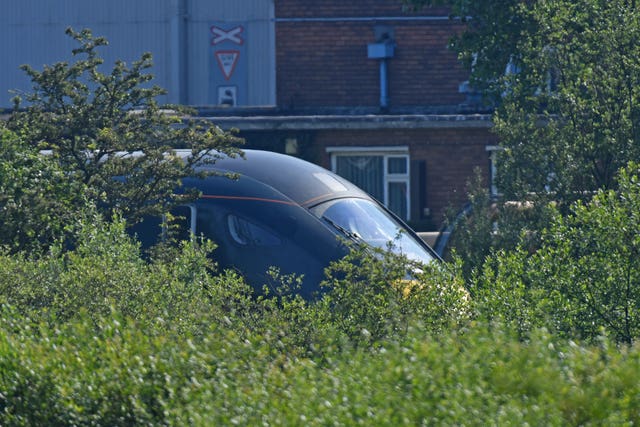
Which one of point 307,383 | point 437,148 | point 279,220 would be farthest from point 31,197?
point 437,148

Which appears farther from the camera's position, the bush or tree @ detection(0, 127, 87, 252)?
tree @ detection(0, 127, 87, 252)

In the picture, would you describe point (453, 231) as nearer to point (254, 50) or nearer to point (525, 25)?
point (525, 25)

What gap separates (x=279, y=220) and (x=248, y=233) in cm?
34

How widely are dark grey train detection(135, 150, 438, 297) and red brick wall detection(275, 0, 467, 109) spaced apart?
15.5 m

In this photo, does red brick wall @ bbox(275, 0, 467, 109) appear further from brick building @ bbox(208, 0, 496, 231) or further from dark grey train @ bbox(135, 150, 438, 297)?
dark grey train @ bbox(135, 150, 438, 297)

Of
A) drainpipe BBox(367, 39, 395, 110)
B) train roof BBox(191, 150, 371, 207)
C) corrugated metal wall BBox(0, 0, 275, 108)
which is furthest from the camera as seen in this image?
corrugated metal wall BBox(0, 0, 275, 108)

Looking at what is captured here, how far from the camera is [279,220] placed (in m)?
10.8

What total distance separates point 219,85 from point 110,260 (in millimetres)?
22772

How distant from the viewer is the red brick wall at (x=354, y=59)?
1071 inches

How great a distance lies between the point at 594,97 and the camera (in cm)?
1062

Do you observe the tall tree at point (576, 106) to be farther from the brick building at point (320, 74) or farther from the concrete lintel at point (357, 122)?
the concrete lintel at point (357, 122)

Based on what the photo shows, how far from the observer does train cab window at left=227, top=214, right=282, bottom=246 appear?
10.7 meters

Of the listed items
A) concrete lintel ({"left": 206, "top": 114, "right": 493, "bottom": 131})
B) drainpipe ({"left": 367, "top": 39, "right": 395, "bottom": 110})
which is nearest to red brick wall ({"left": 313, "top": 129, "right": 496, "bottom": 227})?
concrete lintel ({"left": 206, "top": 114, "right": 493, "bottom": 131})

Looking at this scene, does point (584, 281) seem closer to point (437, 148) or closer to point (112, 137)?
point (112, 137)
